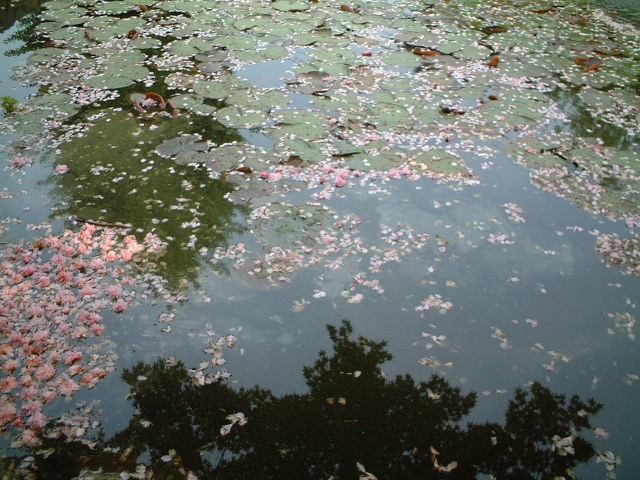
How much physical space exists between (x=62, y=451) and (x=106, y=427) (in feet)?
0.92

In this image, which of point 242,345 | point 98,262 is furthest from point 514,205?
point 98,262

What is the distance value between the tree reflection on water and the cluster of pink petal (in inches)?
14.5

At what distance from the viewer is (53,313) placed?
13.1ft

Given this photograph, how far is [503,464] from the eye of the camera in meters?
3.22

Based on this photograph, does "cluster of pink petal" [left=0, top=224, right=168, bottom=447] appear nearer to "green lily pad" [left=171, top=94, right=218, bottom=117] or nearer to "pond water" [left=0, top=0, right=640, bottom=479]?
"pond water" [left=0, top=0, right=640, bottom=479]

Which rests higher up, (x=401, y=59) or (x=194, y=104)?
(x=401, y=59)

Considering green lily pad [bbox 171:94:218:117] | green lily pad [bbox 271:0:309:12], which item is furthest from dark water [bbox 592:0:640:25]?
green lily pad [bbox 171:94:218:117]

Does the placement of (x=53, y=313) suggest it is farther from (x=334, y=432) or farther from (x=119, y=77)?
(x=119, y=77)

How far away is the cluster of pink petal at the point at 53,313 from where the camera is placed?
3.46m

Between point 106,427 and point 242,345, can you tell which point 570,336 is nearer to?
point 242,345

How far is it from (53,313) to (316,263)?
7.19ft

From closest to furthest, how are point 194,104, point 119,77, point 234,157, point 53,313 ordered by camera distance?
point 53,313 < point 234,157 < point 194,104 < point 119,77

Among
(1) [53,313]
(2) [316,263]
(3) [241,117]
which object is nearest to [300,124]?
(3) [241,117]

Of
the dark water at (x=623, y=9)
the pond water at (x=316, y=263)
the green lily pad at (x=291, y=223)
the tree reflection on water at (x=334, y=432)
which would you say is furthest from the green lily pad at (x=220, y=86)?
the dark water at (x=623, y=9)
